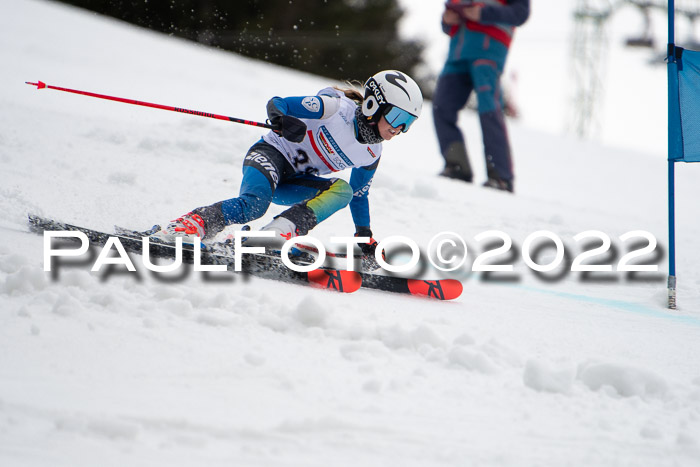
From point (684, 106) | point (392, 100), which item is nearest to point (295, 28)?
point (684, 106)

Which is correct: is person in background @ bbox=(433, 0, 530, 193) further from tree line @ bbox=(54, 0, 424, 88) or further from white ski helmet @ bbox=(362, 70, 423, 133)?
tree line @ bbox=(54, 0, 424, 88)

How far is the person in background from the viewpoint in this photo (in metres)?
6.69

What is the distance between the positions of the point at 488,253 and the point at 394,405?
2.97 metres

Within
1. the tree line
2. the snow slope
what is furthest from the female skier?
the tree line

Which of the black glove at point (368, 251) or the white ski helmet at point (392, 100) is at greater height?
the white ski helmet at point (392, 100)

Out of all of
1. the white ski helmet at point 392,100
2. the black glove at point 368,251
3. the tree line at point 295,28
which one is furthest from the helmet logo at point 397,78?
the tree line at point 295,28

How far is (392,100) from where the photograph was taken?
11.5ft

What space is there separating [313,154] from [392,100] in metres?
0.56

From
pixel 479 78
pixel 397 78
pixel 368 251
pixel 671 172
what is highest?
pixel 479 78

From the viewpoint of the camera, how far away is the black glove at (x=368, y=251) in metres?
3.81

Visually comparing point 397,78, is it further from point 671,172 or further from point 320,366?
point 320,366

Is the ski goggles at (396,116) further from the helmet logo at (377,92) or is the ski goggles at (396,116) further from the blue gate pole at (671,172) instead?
the blue gate pole at (671,172)

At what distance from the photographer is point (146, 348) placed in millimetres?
2086

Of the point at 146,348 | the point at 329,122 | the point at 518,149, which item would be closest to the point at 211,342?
the point at 146,348
